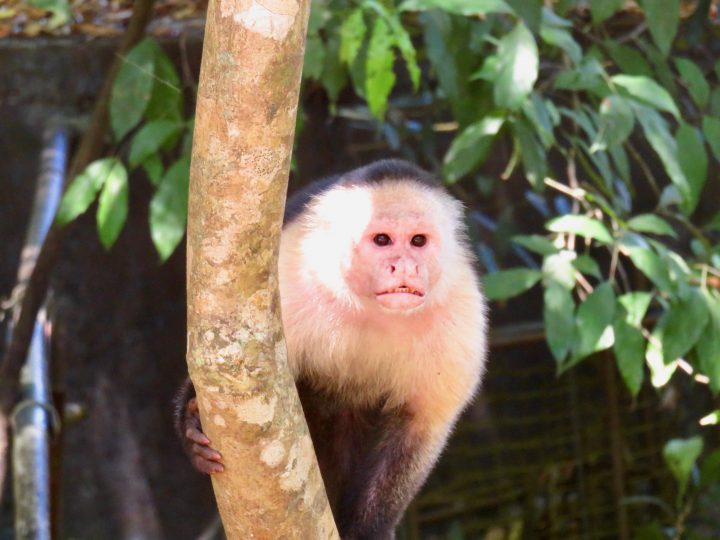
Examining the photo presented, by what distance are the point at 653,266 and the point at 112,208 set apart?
1.26 m

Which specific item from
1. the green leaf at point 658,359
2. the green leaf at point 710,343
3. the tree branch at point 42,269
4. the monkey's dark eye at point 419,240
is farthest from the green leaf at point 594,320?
the tree branch at point 42,269

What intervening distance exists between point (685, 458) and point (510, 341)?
940 millimetres

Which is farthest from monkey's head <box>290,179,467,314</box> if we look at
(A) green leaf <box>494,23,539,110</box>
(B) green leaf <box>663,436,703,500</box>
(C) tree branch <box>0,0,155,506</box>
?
(B) green leaf <box>663,436,703,500</box>

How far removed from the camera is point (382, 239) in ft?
6.90

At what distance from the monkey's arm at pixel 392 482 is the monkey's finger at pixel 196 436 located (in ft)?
1.63

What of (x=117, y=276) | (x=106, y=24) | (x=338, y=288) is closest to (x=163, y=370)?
(x=117, y=276)

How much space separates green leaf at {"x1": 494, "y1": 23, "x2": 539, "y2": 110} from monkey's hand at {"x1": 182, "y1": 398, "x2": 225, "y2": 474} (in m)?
0.97

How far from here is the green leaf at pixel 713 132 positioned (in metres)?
2.69

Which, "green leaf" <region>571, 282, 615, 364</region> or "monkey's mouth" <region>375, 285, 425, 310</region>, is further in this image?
"green leaf" <region>571, 282, 615, 364</region>

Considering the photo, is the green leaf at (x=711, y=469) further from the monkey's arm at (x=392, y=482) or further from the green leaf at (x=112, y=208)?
the green leaf at (x=112, y=208)

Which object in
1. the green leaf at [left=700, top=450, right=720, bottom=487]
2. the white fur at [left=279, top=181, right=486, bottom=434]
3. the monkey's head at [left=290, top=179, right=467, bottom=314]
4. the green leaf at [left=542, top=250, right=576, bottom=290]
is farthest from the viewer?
the green leaf at [left=700, top=450, right=720, bottom=487]

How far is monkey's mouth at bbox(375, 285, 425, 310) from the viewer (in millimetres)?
1940

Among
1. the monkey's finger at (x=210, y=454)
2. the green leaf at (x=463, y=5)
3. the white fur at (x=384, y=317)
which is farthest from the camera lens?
the green leaf at (x=463, y=5)

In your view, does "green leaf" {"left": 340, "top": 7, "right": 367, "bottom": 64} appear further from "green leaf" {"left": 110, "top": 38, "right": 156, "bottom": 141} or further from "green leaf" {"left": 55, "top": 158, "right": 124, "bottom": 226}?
"green leaf" {"left": 55, "top": 158, "right": 124, "bottom": 226}
